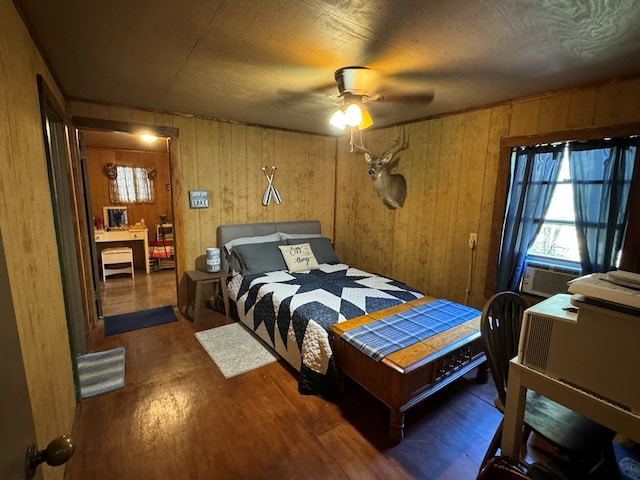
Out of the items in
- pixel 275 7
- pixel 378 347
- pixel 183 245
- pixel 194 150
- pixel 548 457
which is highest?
pixel 275 7

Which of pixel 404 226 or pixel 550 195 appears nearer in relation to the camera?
pixel 550 195

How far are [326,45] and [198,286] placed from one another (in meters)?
2.65

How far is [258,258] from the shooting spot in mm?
3477

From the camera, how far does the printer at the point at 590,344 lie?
38.3 inches

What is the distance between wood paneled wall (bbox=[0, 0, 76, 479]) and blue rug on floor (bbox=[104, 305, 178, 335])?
5.22 feet

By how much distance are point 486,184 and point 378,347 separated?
1.96 m

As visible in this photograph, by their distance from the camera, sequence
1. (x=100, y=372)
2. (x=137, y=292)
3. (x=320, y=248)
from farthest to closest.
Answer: (x=137, y=292), (x=320, y=248), (x=100, y=372)

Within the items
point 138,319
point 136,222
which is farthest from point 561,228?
point 136,222

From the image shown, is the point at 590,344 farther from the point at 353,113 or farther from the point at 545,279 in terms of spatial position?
the point at 353,113

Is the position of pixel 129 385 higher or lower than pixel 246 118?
lower

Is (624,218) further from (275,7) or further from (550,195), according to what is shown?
(275,7)

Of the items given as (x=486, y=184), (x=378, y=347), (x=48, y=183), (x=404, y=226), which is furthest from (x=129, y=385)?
(x=486, y=184)

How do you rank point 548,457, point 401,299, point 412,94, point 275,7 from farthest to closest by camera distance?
point 401,299, point 412,94, point 548,457, point 275,7

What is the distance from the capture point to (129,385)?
2.31 metres
